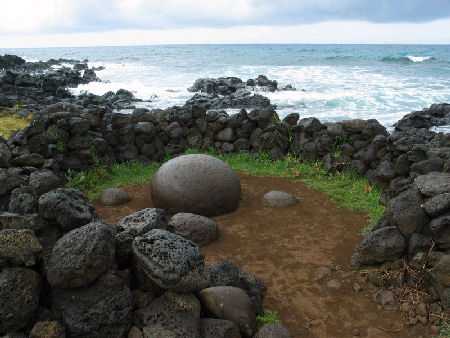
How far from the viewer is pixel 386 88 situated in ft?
76.2

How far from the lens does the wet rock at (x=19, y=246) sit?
9.70ft

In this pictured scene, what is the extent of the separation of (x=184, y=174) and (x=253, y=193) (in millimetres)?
1508

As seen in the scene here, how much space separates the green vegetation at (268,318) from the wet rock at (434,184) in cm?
213

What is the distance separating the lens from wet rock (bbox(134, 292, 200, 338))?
3.19 metres

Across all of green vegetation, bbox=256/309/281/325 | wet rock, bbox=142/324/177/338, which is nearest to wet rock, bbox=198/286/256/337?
green vegetation, bbox=256/309/281/325

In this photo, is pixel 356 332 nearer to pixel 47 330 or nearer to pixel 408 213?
pixel 408 213

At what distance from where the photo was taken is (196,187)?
21.0ft

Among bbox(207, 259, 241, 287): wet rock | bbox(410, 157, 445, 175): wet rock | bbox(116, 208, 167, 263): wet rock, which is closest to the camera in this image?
bbox(116, 208, 167, 263): wet rock

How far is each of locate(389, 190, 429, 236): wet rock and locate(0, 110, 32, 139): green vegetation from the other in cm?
898

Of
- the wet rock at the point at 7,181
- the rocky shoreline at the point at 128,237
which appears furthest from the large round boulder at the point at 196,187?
the wet rock at the point at 7,181

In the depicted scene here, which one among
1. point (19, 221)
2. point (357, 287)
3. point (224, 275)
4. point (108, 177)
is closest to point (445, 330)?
point (357, 287)

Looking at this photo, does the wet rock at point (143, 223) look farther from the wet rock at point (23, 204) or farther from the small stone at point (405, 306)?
the small stone at point (405, 306)

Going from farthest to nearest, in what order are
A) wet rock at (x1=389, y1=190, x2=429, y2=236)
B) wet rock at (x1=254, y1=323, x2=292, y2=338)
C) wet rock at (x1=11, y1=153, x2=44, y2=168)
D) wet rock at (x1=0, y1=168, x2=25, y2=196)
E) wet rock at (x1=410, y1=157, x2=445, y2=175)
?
wet rock at (x1=11, y1=153, x2=44, y2=168)
wet rock at (x1=410, y1=157, x2=445, y2=175)
wet rock at (x1=0, y1=168, x2=25, y2=196)
wet rock at (x1=389, y1=190, x2=429, y2=236)
wet rock at (x1=254, y1=323, x2=292, y2=338)

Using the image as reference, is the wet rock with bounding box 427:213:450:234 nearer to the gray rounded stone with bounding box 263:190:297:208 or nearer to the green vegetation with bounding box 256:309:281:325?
the green vegetation with bounding box 256:309:281:325
